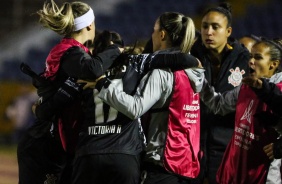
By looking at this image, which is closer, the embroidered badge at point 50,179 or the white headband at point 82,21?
the white headband at point 82,21

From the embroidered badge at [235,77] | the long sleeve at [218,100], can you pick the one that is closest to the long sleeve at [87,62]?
the long sleeve at [218,100]

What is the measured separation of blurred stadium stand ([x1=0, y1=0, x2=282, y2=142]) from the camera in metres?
11.1

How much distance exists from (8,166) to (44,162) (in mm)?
6096

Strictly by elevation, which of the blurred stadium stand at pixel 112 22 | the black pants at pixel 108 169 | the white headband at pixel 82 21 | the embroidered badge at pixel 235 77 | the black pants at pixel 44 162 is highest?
the white headband at pixel 82 21

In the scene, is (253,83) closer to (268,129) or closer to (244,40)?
(268,129)

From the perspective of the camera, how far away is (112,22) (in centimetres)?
1264

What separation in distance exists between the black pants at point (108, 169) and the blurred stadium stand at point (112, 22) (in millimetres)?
7296

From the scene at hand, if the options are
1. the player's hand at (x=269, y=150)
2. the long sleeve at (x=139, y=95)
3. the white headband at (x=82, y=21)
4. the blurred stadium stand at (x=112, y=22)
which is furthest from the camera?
the blurred stadium stand at (x=112, y=22)

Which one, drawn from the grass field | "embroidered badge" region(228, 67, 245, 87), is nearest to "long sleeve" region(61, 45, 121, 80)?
"embroidered badge" region(228, 67, 245, 87)

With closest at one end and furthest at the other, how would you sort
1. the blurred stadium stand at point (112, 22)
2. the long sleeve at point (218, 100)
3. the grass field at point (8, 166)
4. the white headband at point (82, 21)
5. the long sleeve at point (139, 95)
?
the long sleeve at point (139, 95) → the white headband at point (82, 21) → the long sleeve at point (218, 100) → the grass field at point (8, 166) → the blurred stadium stand at point (112, 22)

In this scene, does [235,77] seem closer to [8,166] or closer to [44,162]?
[44,162]

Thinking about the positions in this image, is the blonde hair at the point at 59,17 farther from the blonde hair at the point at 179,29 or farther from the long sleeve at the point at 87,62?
the blonde hair at the point at 179,29

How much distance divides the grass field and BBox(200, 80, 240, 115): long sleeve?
4742mm

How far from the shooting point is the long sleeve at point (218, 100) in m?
4.32
